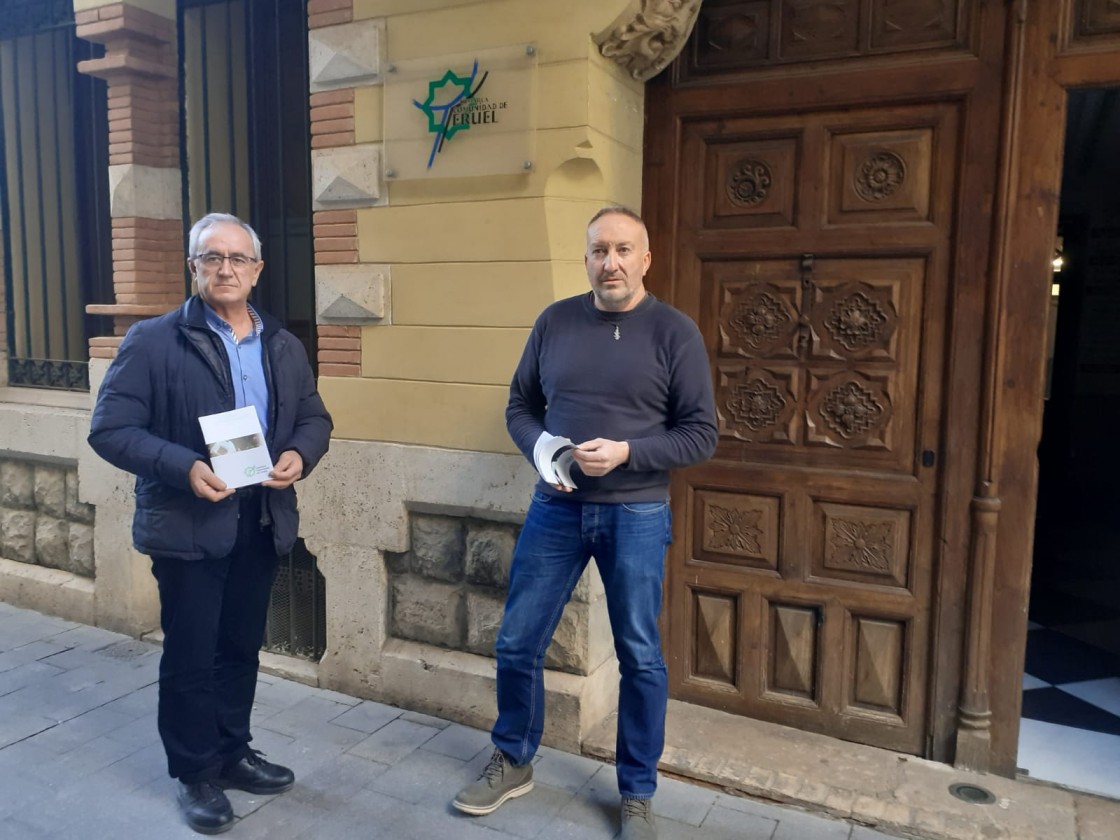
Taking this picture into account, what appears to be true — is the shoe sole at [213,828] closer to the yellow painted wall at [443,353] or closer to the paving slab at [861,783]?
the paving slab at [861,783]

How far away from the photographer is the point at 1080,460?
8180mm

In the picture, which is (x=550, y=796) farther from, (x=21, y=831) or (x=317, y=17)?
(x=317, y=17)

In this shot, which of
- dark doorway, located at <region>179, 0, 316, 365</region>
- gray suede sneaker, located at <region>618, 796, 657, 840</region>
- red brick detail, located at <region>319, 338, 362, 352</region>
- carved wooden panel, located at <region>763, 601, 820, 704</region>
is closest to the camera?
gray suede sneaker, located at <region>618, 796, 657, 840</region>

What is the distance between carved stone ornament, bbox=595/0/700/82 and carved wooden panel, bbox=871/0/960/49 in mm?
706

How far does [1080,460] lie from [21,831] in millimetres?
8411

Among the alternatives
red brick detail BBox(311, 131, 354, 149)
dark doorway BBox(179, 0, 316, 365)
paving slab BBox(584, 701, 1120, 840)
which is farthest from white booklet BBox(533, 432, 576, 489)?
dark doorway BBox(179, 0, 316, 365)

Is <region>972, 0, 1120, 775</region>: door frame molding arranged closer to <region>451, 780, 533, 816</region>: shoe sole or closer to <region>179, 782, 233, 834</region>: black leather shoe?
<region>451, 780, 533, 816</region>: shoe sole

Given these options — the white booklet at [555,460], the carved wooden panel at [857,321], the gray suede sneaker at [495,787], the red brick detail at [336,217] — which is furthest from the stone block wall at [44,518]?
the carved wooden panel at [857,321]

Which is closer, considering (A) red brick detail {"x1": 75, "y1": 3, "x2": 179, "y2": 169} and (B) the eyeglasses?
(B) the eyeglasses

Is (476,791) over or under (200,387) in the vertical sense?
under

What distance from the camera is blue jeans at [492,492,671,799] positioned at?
3018mm

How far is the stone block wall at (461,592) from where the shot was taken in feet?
12.5

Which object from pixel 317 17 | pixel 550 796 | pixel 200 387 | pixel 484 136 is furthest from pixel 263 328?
pixel 550 796

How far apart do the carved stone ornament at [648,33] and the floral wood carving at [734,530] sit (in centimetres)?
191
